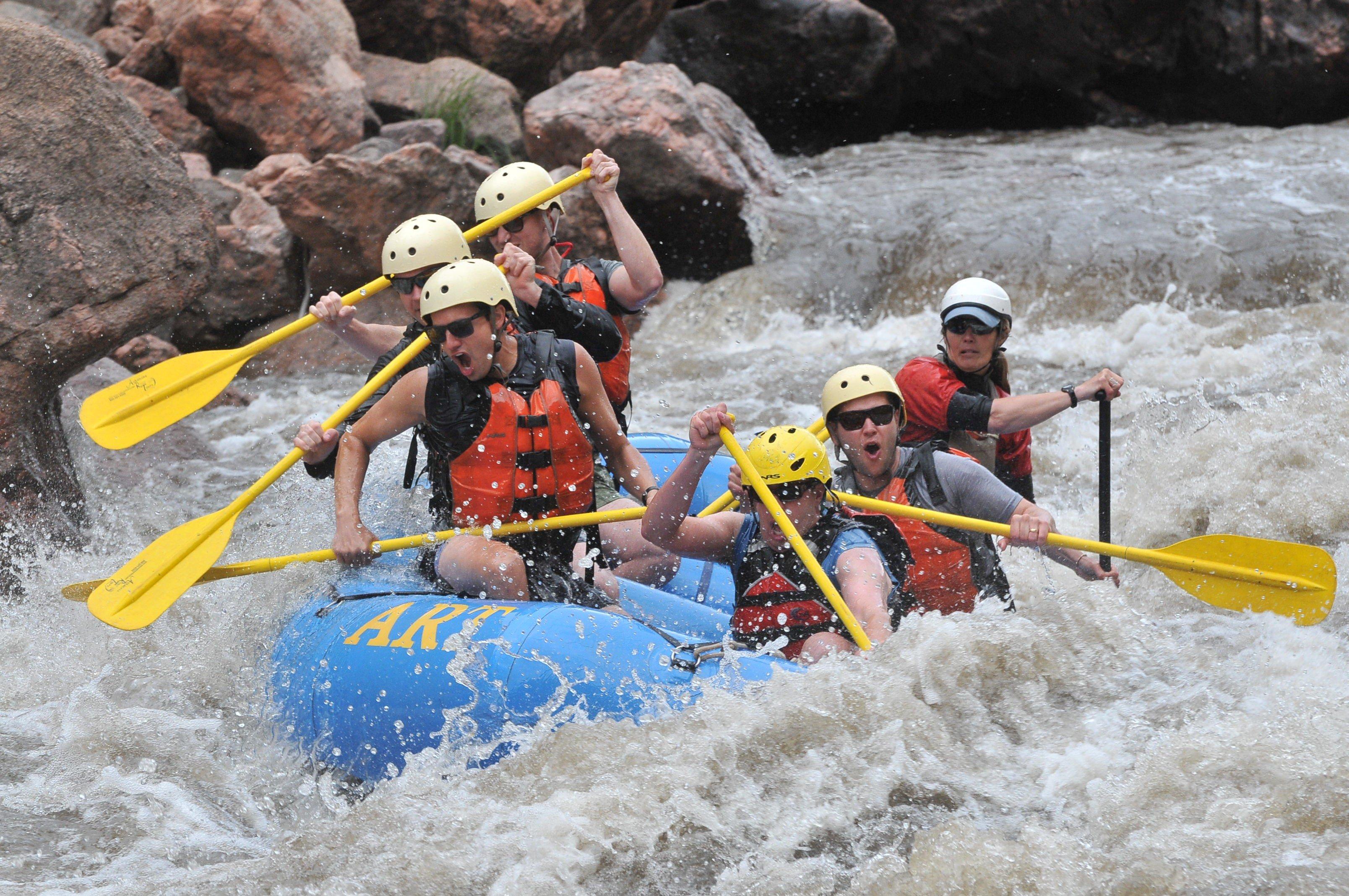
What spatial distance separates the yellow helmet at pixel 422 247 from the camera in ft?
13.2

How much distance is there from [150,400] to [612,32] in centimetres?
905

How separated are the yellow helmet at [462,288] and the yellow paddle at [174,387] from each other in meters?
0.63

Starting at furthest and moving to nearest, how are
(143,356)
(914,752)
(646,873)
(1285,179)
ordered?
(1285,179), (143,356), (914,752), (646,873)

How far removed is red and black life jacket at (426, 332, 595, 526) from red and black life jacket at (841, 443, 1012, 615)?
94cm

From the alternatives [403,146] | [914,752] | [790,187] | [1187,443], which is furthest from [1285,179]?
[914,752]

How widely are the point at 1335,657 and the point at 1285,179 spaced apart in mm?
6686

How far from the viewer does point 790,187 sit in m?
10.7

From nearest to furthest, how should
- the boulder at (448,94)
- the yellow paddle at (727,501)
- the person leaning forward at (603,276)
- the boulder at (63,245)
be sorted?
the yellow paddle at (727,501) < the person leaning forward at (603,276) < the boulder at (63,245) < the boulder at (448,94)

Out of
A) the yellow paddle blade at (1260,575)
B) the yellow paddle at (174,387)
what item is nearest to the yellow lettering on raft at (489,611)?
the yellow paddle at (174,387)

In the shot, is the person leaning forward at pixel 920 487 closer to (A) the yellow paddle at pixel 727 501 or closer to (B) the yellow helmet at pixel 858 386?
(B) the yellow helmet at pixel 858 386

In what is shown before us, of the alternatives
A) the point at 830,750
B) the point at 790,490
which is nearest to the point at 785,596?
the point at 790,490

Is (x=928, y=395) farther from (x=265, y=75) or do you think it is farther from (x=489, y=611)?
(x=265, y=75)

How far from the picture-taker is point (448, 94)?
10.6 metres

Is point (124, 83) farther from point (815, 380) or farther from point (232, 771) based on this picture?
point (232, 771)
